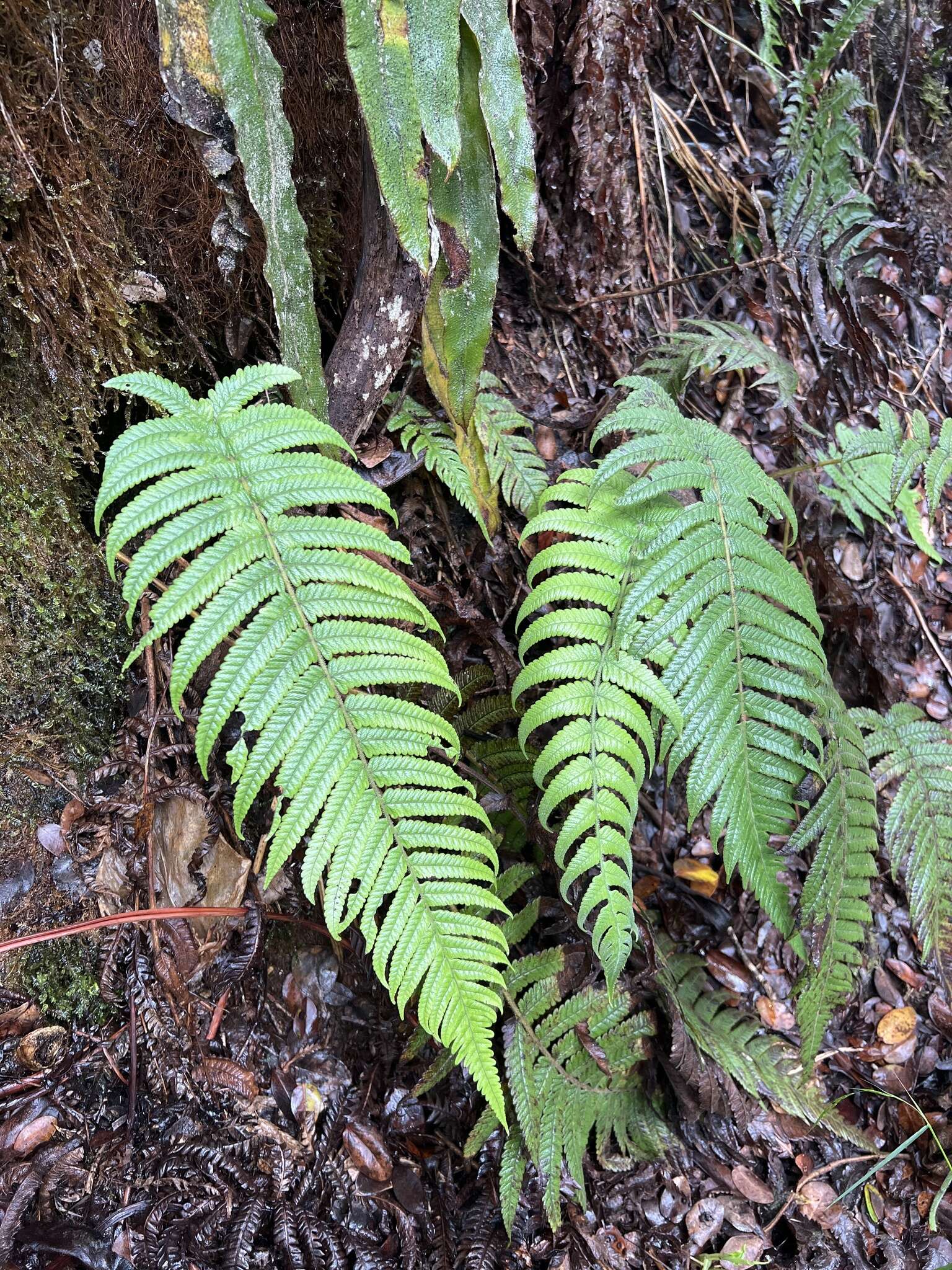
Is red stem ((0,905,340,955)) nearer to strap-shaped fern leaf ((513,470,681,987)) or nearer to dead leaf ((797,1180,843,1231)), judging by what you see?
strap-shaped fern leaf ((513,470,681,987))

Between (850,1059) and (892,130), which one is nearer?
(850,1059)

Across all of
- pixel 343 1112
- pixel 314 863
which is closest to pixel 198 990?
pixel 343 1112

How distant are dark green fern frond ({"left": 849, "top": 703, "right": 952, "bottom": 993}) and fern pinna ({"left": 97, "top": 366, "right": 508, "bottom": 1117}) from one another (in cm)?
132

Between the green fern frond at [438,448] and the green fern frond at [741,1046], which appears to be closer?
the green fern frond at [438,448]

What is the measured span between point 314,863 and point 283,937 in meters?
0.71

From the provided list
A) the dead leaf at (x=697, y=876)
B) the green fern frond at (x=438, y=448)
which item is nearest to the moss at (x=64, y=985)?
the green fern frond at (x=438, y=448)

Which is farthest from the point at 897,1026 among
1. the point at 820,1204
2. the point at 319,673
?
the point at 319,673

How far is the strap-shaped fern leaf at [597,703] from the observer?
1.61 metres

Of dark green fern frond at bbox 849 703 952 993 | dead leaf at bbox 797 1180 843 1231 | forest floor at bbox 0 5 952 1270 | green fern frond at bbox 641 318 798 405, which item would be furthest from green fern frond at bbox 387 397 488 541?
dead leaf at bbox 797 1180 843 1231

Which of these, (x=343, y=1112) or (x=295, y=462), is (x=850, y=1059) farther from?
(x=295, y=462)

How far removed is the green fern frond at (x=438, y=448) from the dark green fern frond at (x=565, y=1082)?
1139 millimetres

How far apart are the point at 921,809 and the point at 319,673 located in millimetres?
1770

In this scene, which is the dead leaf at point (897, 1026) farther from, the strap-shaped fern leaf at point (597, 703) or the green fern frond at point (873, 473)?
the green fern frond at point (873, 473)

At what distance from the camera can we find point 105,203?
1637 mm
